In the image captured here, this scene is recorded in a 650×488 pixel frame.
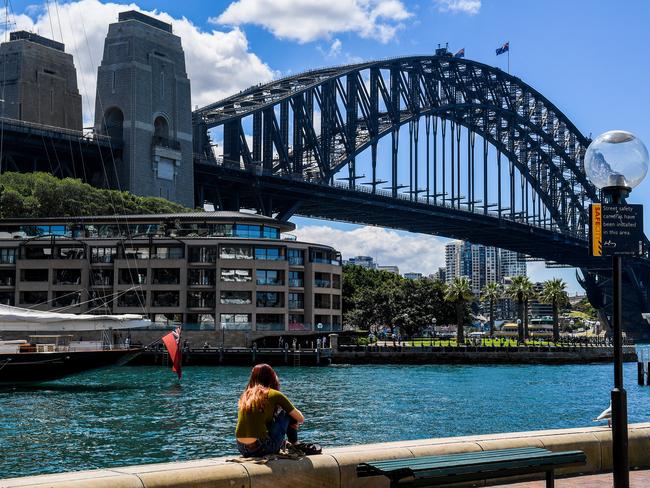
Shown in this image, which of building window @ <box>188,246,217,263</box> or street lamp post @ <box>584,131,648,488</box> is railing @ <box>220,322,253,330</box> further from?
street lamp post @ <box>584,131,648,488</box>

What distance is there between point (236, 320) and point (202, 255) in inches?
334

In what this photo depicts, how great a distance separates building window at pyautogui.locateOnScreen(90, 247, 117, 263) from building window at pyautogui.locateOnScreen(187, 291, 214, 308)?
10.4 m

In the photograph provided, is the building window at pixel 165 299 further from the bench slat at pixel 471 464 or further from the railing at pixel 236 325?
the bench slat at pixel 471 464

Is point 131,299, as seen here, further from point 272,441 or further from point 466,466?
point 466,466

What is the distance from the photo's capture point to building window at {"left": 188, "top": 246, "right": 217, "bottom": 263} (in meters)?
109

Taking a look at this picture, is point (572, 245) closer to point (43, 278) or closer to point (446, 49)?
point (446, 49)

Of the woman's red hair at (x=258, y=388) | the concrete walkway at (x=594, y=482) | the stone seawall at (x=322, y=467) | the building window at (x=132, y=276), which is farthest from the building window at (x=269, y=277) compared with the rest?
the woman's red hair at (x=258, y=388)

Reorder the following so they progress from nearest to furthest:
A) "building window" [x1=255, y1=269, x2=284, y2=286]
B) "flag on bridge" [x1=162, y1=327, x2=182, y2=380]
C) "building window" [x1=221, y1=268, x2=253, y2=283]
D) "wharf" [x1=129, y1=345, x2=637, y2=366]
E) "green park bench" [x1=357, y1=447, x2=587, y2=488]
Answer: "green park bench" [x1=357, y1=447, x2=587, y2=488], "flag on bridge" [x1=162, y1=327, x2=182, y2=380], "wharf" [x1=129, y1=345, x2=637, y2=366], "building window" [x1=221, y1=268, x2=253, y2=283], "building window" [x1=255, y1=269, x2=284, y2=286]

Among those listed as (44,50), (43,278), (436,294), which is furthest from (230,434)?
(436,294)

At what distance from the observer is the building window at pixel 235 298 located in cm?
10806

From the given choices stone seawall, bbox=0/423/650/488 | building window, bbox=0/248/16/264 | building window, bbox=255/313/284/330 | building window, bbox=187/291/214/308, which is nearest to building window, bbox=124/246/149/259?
building window, bbox=187/291/214/308

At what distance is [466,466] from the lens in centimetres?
1277

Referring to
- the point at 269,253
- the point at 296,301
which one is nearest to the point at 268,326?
the point at 296,301

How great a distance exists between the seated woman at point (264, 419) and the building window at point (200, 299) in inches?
3755
